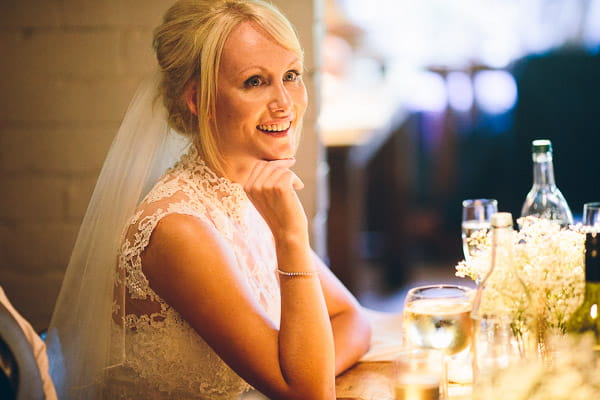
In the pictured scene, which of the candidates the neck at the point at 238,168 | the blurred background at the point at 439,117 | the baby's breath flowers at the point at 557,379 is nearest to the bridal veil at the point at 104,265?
the neck at the point at 238,168

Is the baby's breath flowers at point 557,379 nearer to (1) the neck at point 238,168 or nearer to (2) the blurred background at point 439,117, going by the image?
(1) the neck at point 238,168

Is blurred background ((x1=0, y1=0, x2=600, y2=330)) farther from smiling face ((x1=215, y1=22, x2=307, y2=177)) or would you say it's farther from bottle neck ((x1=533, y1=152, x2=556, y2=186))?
bottle neck ((x1=533, y1=152, x2=556, y2=186))

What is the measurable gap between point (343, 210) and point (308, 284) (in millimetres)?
2857

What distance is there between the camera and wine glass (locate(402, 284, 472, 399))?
1.08m

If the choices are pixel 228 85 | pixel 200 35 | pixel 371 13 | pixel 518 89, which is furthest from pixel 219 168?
pixel 371 13

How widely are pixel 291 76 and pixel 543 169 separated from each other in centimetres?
63

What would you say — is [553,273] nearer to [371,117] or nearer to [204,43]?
[204,43]

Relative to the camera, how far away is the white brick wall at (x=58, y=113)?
2389 millimetres

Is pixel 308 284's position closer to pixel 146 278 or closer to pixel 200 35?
pixel 146 278

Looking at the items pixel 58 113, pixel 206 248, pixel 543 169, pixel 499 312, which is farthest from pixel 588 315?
pixel 58 113

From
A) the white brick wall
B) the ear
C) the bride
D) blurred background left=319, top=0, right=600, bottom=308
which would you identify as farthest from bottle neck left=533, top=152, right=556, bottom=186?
blurred background left=319, top=0, right=600, bottom=308

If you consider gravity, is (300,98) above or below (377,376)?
above

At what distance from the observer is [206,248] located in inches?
51.0

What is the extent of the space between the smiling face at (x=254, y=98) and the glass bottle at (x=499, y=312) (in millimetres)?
714
